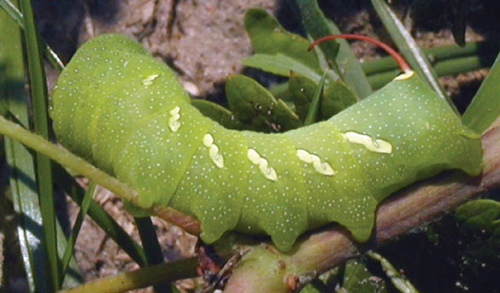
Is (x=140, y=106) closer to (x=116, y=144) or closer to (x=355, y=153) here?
(x=116, y=144)

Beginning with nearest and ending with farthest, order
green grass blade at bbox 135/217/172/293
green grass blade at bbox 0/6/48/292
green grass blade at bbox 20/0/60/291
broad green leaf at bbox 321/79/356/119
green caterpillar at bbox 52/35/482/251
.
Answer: green caterpillar at bbox 52/35/482/251 < green grass blade at bbox 20/0/60/291 < broad green leaf at bbox 321/79/356/119 < green grass blade at bbox 135/217/172/293 < green grass blade at bbox 0/6/48/292

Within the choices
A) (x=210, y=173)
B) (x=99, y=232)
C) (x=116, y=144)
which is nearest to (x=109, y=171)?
(x=116, y=144)

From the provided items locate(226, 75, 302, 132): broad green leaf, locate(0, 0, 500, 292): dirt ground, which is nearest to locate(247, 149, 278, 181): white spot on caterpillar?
locate(226, 75, 302, 132): broad green leaf

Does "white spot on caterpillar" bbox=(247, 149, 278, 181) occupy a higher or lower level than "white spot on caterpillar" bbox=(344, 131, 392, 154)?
higher

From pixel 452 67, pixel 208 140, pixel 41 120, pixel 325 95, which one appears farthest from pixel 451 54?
pixel 41 120

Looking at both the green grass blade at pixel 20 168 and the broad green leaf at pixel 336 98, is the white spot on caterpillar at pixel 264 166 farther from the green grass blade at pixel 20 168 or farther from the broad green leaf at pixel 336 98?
the green grass blade at pixel 20 168

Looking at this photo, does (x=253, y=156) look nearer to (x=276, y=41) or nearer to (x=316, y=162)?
(x=316, y=162)

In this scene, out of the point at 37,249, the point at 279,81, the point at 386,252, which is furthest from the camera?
the point at 279,81

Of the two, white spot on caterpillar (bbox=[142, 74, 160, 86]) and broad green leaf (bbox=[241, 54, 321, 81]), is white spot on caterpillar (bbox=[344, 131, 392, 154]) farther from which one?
broad green leaf (bbox=[241, 54, 321, 81])
